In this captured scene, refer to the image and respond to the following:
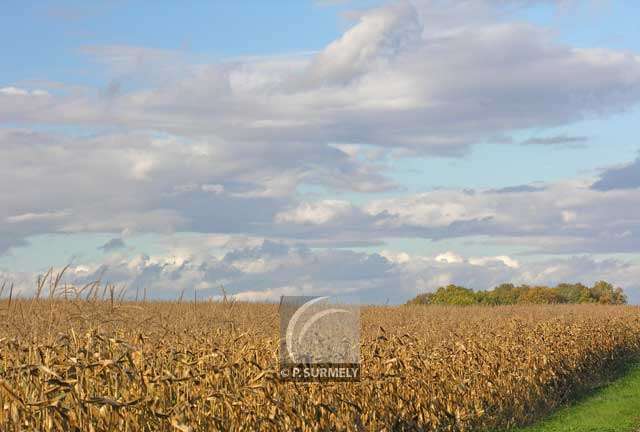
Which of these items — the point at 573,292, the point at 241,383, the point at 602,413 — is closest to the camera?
the point at 241,383

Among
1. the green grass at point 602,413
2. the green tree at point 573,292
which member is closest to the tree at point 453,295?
the green tree at point 573,292

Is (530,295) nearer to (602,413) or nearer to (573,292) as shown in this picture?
(573,292)


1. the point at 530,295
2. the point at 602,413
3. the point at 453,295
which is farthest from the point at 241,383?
the point at 530,295

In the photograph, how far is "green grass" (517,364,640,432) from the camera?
1430cm

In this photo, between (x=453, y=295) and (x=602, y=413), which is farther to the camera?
(x=453, y=295)

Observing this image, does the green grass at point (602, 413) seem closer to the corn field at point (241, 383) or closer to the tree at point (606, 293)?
the corn field at point (241, 383)

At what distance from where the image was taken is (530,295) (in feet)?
216

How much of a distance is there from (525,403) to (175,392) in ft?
29.2

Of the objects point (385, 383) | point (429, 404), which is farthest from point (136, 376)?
point (429, 404)

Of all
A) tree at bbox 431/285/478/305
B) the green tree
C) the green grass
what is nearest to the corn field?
the green grass

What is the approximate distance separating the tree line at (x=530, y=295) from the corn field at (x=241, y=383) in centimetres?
4308

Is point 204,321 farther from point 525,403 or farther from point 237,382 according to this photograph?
point 237,382

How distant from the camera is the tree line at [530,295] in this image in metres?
61.8

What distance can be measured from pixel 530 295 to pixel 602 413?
50.9 metres
